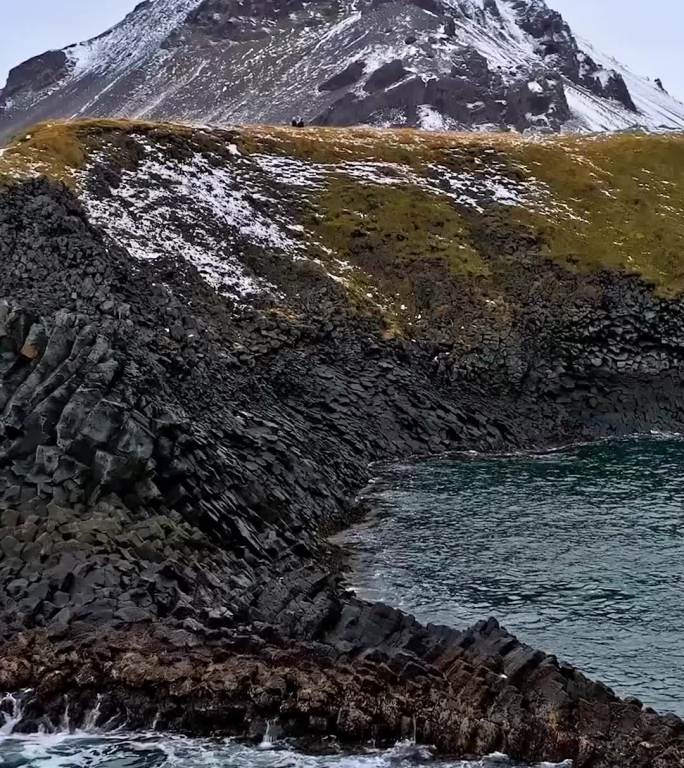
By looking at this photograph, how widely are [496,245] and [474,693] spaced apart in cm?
6609

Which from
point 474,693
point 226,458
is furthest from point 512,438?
point 474,693

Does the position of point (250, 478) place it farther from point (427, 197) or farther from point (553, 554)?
point (427, 197)

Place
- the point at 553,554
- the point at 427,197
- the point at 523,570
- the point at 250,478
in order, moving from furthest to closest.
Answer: the point at 427,197, the point at 250,478, the point at 553,554, the point at 523,570

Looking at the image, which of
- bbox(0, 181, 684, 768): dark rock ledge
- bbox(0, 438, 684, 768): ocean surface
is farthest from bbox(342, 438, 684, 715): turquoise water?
bbox(0, 181, 684, 768): dark rock ledge

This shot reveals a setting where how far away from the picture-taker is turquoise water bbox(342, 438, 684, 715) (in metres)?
35.4

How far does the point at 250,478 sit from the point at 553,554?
16651 mm

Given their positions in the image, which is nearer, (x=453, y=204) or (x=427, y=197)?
(x=453, y=204)

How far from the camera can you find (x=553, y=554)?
153 feet

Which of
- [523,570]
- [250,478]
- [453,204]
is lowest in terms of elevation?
[523,570]

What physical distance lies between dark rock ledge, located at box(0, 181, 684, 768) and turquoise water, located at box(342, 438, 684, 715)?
10.7 feet

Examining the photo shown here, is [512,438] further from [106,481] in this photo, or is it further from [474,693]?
[474,693]

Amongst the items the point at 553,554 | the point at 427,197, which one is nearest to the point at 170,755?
the point at 553,554

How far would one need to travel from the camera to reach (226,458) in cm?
5203

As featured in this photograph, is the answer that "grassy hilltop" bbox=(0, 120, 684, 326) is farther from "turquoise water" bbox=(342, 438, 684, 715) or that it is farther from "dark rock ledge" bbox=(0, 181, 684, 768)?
"turquoise water" bbox=(342, 438, 684, 715)
